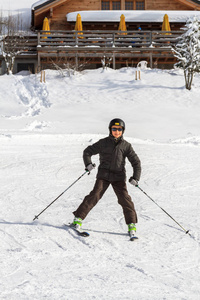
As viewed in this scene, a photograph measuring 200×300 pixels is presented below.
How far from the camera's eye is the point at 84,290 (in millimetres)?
3742

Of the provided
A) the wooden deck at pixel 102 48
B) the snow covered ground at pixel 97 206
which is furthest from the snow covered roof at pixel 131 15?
the snow covered ground at pixel 97 206

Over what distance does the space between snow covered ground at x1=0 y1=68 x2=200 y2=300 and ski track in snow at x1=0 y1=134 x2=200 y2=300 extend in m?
0.01

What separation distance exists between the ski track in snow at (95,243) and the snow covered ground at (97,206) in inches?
0.4

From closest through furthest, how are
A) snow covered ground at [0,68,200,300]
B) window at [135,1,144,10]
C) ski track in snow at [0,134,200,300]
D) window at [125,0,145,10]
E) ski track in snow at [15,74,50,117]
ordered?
1. ski track in snow at [0,134,200,300]
2. snow covered ground at [0,68,200,300]
3. ski track in snow at [15,74,50,117]
4. window at [125,0,145,10]
5. window at [135,1,144,10]

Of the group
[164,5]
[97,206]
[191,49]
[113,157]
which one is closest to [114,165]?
[113,157]

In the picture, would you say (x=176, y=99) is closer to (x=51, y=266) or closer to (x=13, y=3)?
(x=51, y=266)

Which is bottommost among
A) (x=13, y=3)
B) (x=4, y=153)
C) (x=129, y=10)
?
(x=4, y=153)

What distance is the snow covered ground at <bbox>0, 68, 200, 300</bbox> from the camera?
13.0 feet

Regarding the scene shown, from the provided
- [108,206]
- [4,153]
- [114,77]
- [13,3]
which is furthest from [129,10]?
[13,3]

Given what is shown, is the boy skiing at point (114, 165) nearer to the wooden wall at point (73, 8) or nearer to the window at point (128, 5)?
the wooden wall at point (73, 8)

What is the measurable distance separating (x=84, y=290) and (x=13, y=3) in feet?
199

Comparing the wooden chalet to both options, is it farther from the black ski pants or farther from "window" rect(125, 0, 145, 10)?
the black ski pants

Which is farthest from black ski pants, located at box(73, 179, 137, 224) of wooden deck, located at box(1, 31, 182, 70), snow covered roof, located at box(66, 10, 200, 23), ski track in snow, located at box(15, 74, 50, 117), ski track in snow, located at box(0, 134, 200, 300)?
snow covered roof, located at box(66, 10, 200, 23)

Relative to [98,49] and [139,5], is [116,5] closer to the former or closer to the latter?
[139,5]
